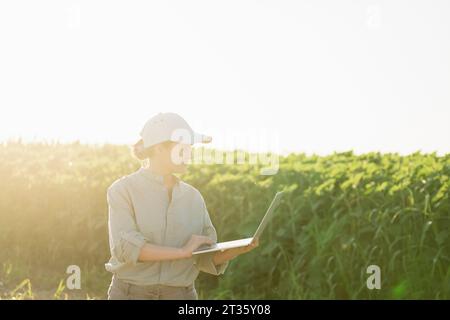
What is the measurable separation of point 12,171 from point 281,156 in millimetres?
5022

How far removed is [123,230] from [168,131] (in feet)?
1.95

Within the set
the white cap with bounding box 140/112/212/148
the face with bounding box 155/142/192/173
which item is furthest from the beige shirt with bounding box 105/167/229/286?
the white cap with bounding box 140/112/212/148

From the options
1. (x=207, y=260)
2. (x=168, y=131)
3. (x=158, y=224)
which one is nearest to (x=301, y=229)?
(x=207, y=260)

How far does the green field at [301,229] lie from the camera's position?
7754 millimetres

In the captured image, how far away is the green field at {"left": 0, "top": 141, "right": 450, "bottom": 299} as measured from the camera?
7.75 meters

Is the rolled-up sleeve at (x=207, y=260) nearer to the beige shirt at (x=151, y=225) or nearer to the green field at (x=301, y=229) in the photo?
the beige shirt at (x=151, y=225)

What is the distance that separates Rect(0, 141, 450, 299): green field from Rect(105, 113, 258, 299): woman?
3780 mm

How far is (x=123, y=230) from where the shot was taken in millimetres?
4285

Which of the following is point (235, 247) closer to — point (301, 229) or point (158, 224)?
point (158, 224)

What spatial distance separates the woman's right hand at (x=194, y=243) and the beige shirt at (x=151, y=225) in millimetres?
121

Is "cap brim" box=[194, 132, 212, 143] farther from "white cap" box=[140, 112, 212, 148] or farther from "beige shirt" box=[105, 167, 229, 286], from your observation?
"beige shirt" box=[105, 167, 229, 286]

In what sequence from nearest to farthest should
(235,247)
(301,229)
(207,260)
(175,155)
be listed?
(235,247), (175,155), (207,260), (301,229)
